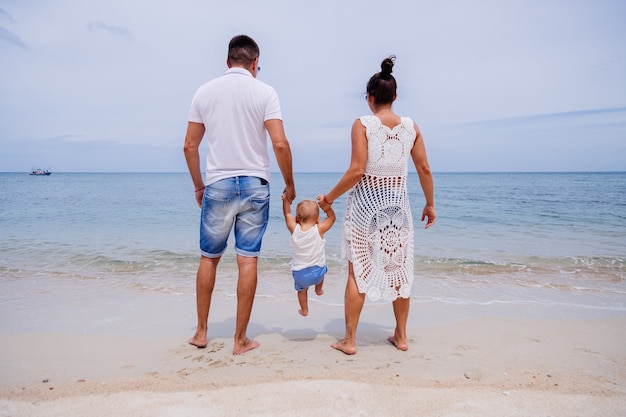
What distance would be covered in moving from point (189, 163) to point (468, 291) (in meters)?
3.99

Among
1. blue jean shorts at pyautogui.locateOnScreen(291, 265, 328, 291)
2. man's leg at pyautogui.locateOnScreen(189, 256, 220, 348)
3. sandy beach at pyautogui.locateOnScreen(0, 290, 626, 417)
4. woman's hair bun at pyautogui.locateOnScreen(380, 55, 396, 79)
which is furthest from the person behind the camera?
blue jean shorts at pyautogui.locateOnScreen(291, 265, 328, 291)

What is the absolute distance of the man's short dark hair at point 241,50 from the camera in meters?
3.00

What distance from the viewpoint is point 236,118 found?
2938 mm

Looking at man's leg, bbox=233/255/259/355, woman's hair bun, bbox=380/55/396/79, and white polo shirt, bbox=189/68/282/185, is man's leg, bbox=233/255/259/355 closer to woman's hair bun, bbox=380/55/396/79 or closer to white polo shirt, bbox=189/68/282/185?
white polo shirt, bbox=189/68/282/185

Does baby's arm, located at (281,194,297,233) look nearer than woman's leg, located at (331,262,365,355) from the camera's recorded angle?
No

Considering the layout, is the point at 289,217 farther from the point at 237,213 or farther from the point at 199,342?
the point at 199,342

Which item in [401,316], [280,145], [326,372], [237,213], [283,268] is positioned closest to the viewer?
[326,372]

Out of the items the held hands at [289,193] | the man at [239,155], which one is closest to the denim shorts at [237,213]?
the man at [239,155]

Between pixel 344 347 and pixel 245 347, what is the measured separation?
0.78 m

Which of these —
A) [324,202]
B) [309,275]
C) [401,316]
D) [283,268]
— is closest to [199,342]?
[309,275]

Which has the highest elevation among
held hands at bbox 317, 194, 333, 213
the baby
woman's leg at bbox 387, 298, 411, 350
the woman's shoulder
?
Answer: the woman's shoulder

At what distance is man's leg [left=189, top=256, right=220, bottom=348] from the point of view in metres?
3.14

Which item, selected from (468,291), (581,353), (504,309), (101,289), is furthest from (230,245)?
(581,353)

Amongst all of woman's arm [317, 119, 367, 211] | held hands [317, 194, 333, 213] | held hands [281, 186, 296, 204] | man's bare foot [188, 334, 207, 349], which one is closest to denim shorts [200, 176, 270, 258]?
held hands [281, 186, 296, 204]
